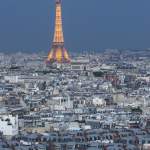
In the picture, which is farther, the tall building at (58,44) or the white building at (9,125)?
the tall building at (58,44)

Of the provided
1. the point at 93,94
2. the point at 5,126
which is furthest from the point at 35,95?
the point at 5,126

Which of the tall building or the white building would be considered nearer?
the white building

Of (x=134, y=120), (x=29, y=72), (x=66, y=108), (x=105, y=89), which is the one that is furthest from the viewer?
(x=29, y=72)

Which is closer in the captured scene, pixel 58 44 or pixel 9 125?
pixel 9 125

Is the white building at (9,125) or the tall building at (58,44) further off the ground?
the tall building at (58,44)

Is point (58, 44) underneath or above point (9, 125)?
above

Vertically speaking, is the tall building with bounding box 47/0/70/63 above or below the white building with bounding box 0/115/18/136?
above

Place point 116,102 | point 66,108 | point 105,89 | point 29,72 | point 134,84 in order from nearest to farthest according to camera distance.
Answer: point 66,108 < point 116,102 < point 105,89 < point 134,84 < point 29,72

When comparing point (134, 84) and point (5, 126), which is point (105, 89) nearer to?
point (134, 84)
